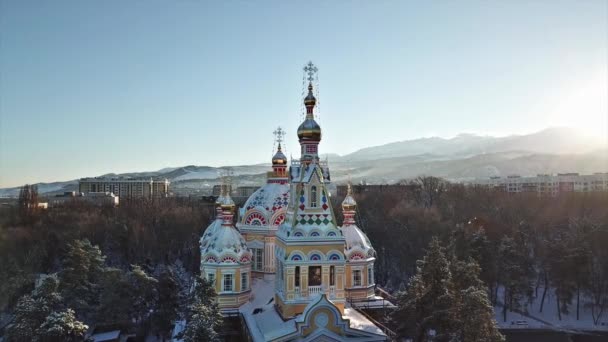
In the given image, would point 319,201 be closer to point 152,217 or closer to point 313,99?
point 313,99

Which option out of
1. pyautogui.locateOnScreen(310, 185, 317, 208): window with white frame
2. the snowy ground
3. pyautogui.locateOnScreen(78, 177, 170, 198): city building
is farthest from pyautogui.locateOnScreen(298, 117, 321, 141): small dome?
pyautogui.locateOnScreen(78, 177, 170, 198): city building

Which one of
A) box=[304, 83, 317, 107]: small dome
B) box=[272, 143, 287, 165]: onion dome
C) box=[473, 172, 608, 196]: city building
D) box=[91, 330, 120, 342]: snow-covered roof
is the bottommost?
box=[91, 330, 120, 342]: snow-covered roof

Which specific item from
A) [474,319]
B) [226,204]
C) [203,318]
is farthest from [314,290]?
[226,204]

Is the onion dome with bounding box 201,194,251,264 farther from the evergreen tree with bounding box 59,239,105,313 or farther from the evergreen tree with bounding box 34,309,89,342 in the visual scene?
the evergreen tree with bounding box 59,239,105,313

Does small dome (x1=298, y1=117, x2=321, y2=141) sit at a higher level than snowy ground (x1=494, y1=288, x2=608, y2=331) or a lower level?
higher

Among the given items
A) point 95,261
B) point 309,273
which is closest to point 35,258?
point 95,261

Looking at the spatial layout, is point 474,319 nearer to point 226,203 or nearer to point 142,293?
point 226,203

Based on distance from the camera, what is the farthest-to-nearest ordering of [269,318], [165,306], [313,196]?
[165,306] < [313,196] < [269,318]
